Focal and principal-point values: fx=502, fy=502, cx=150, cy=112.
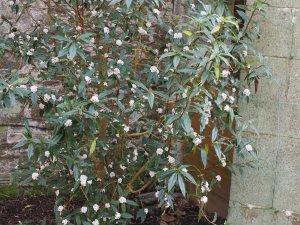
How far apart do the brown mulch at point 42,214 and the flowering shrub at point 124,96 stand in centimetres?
42

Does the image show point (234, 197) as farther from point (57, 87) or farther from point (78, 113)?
point (57, 87)

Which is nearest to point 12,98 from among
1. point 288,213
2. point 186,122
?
point 186,122

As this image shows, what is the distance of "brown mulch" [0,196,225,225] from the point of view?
3.55 metres

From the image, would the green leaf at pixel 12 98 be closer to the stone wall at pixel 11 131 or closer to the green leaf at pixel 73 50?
the green leaf at pixel 73 50

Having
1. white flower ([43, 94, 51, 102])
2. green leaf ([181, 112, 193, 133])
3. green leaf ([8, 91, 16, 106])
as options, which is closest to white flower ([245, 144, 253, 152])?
green leaf ([181, 112, 193, 133])

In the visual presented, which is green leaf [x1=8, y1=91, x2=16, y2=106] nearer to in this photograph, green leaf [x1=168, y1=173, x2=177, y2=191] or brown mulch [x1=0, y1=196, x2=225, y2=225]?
green leaf [x1=168, y1=173, x2=177, y2=191]

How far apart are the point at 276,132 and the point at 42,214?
1.87 meters

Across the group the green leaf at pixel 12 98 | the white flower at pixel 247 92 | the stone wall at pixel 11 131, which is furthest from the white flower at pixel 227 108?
the stone wall at pixel 11 131

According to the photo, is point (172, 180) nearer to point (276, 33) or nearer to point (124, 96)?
point (124, 96)

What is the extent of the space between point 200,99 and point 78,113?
1.93 feet

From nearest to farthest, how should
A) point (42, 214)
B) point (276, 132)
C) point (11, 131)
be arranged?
point (276, 132) → point (42, 214) → point (11, 131)

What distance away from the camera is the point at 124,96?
283 centimetres

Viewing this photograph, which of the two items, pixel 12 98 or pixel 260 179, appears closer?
pixel 12 98

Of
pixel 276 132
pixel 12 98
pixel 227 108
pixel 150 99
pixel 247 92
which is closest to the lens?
pixel 12 98
